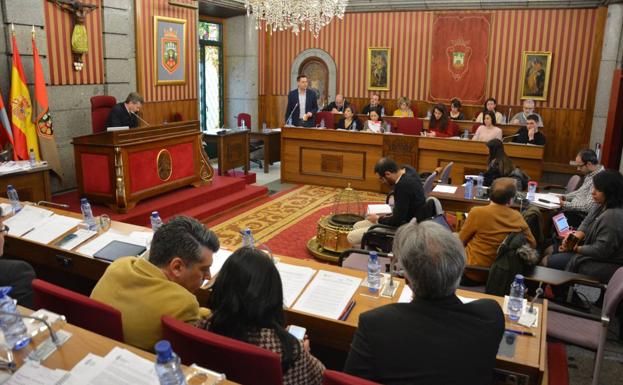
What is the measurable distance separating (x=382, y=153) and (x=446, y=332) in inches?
259

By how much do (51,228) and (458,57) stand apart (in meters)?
8.91

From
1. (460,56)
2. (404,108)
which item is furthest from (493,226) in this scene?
(460,56)

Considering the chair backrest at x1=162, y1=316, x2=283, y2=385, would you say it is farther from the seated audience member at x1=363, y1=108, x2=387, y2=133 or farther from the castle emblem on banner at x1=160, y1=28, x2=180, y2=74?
the castle emblem on banner at x1=160, y1=28, x2=180, y2=74

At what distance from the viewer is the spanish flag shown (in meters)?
6.01

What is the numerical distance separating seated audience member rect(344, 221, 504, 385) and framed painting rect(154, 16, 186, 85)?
7762mm

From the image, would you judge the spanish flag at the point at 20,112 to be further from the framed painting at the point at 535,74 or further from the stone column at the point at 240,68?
the framed painting at the point at 535,74

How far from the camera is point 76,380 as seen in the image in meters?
1.85

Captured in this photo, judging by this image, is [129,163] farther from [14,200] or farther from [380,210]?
[380,210]

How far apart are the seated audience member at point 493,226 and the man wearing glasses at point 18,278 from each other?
2805mm

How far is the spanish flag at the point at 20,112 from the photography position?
19.7 ft

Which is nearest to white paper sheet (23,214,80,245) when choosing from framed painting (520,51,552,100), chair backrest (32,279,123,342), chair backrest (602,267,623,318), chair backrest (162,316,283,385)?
chair backrest (32,279,123,342)

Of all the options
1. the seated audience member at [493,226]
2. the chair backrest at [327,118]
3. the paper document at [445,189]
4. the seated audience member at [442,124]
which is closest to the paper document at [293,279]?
the seated audience member at [493,226]

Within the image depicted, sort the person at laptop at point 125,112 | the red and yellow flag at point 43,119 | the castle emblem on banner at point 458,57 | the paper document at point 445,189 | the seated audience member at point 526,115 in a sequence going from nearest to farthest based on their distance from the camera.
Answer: the paper document at point 445,189
the red and yellow flag at point 43,119
the person at laptop at point 125,112
the seated audience member at point 526,115
the castle emblem on banner at point 458,57

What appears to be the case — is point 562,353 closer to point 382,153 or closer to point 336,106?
point 382,153
